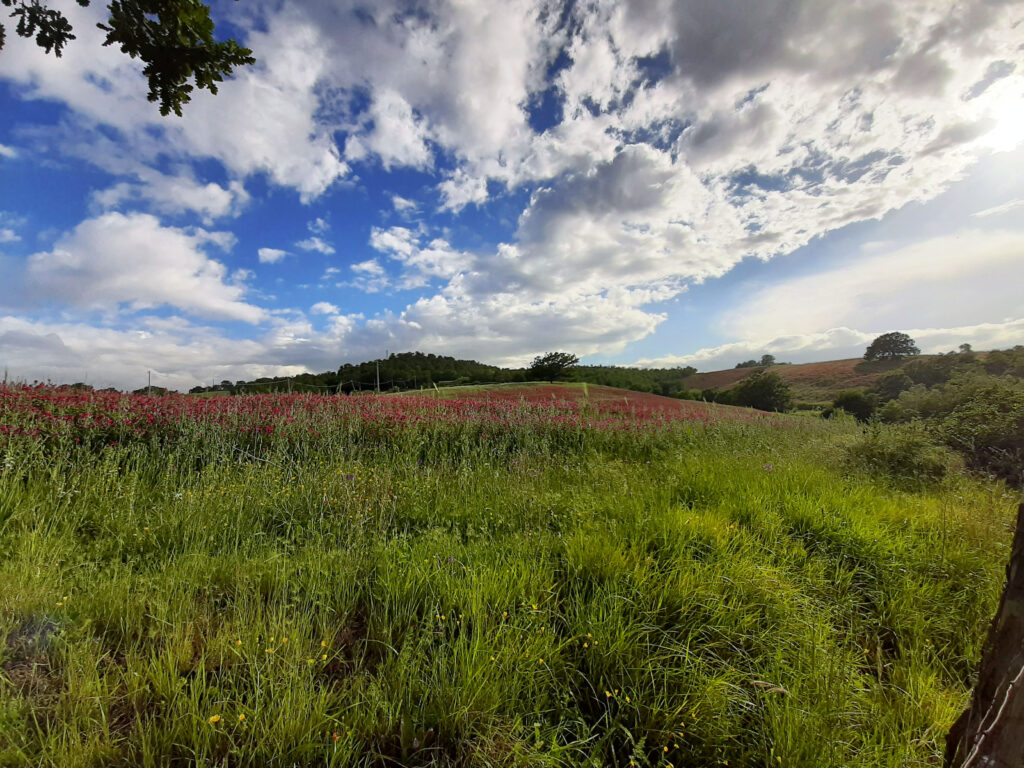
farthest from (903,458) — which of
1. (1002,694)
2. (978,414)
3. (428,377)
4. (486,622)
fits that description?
(428,377)

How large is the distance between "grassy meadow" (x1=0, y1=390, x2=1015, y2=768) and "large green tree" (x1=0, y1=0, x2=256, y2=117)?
396cm

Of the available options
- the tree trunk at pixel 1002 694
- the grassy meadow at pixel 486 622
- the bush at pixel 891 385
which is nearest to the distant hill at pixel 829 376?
the bush at pixel 891 385

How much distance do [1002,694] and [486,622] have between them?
1766mm

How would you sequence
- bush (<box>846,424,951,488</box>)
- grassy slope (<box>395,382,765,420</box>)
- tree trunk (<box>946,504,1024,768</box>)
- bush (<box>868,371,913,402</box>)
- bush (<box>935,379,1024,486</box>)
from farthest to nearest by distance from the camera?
bush (<box>868,371,913,402</box>)
grassy slope (<box>395,382,765,420</box>)
bush (<box>935,379,1024,486</box>)
bush (<box>846,424,951,488</box>)
tree trunk (<box>946,504,1024,768</box>)

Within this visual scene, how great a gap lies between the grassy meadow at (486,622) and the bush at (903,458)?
4.30 feet

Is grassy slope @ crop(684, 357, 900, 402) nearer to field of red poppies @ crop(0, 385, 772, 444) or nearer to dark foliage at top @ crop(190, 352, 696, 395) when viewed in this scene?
dark foliage at top @ crop(190, 352, 696, 395)

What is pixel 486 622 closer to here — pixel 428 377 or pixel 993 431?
pixel 993 431

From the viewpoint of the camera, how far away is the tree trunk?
0.83 metres

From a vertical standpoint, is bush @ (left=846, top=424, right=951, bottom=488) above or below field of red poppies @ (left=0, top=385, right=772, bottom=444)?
below

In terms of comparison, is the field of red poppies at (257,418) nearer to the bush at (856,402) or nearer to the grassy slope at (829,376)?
the bush at (856,402)

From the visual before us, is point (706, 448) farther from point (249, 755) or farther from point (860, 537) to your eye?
point (249, 755)

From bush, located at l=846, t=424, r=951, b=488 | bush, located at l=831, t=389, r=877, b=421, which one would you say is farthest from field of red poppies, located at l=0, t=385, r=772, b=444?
bush, located at l=831, t=389, r=877, b=421

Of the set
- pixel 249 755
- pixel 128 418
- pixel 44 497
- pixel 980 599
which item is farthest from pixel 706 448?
pixel 128 418

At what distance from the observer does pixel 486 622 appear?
201 cm
